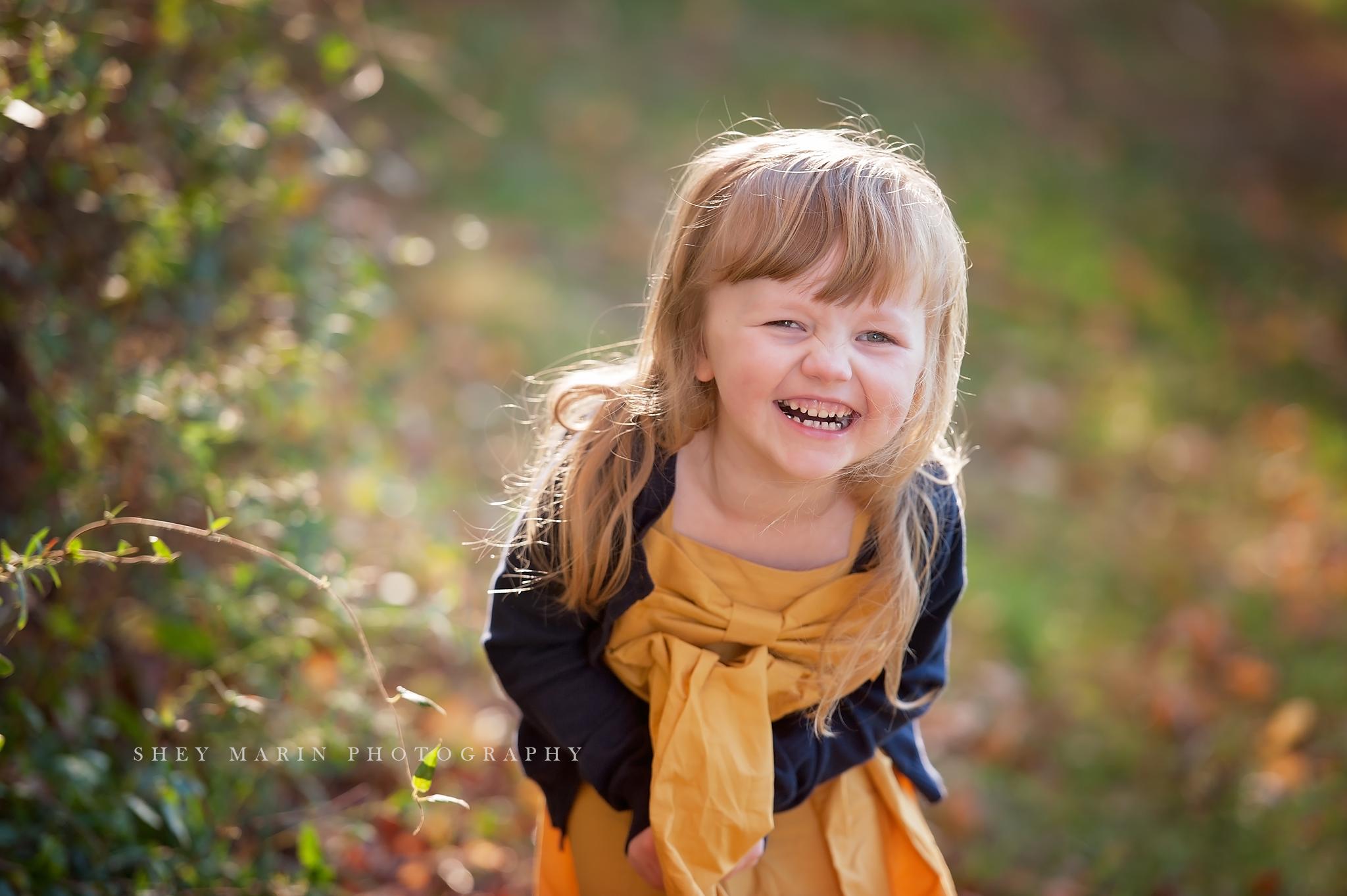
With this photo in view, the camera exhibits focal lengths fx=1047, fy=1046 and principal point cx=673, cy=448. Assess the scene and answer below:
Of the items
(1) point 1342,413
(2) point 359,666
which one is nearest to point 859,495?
(2) point 359,666

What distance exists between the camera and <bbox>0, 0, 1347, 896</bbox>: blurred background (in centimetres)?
215

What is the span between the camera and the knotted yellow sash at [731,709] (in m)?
1.69

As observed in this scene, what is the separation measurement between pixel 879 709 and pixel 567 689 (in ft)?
1.85

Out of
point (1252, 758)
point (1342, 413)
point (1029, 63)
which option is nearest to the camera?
point (1252, 758)

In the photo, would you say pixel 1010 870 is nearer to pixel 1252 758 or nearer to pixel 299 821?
pixel 1252 758

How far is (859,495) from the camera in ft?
6.12

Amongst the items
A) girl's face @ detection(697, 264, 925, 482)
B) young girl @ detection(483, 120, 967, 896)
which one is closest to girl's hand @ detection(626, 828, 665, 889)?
young girl @ detection(483, 120, 967, 896)

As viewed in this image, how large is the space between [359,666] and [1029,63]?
6.48 metres

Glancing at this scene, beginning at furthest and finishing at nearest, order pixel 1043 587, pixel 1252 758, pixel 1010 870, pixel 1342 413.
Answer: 1. pixel 1342 413
2. pixel 1043 587
3. pixel 1252 758
4. pixel 1010 870

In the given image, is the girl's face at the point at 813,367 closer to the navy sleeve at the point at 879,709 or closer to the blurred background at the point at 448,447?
the navy sleeve at the point at 879,709

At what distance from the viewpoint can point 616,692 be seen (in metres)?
1.86

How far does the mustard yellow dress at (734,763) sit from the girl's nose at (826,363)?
360 mm

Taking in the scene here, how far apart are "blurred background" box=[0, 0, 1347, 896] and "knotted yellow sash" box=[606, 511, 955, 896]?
0.60 m

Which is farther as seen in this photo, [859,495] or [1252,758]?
[1252,758]
